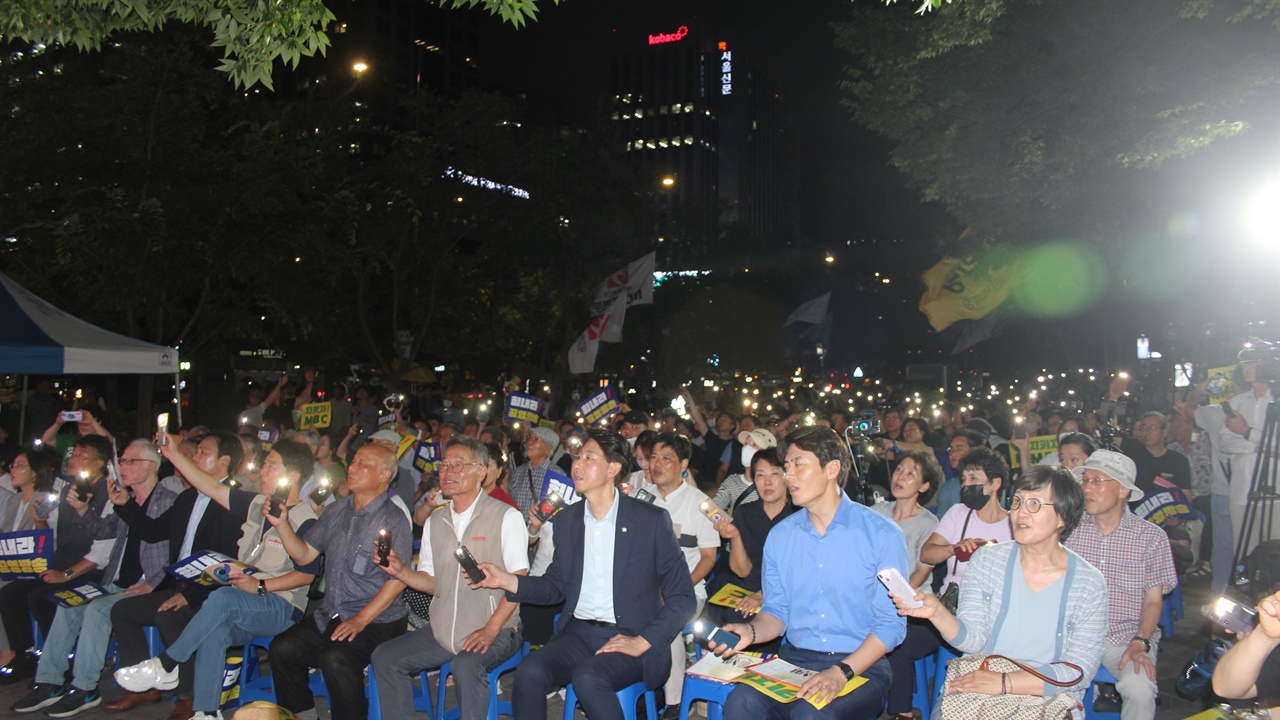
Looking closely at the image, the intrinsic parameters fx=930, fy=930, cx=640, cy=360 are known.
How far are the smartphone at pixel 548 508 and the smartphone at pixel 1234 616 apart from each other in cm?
378

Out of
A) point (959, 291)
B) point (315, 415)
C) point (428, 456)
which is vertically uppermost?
point (959, 291)

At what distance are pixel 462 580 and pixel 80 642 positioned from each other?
3.01m

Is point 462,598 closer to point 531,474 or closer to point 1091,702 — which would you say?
point 1091,702

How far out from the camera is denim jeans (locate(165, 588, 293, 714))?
5.62 m

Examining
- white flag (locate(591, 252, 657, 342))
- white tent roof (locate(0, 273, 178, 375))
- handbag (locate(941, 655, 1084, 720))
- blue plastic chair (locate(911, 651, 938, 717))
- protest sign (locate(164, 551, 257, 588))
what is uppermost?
white flag (locate(591, 252, 657, 342))

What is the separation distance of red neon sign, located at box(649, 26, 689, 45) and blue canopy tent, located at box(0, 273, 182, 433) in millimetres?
144802

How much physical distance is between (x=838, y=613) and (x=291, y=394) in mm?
21976

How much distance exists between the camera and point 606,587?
514 cm

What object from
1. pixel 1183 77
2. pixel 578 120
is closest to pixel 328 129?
pixel 578 120

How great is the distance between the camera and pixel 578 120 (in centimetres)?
2669

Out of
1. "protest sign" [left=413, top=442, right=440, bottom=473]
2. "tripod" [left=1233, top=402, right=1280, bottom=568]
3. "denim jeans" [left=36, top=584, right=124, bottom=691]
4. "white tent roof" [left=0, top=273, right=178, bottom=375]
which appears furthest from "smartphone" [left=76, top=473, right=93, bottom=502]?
"tripod" [left=1233, top=402, right=1280, bottom=568]

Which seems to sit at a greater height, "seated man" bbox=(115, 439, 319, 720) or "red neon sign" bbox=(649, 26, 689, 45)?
"red neon sign" bbox=(649, 26, 689, 45)

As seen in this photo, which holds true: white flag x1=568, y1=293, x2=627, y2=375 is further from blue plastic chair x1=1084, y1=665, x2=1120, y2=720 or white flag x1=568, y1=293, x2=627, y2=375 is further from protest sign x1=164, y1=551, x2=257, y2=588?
blue plastic chair x1=1084, y1=665, x2=1120, y2=720

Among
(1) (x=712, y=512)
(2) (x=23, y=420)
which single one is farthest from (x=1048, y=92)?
(2) (x=23, y=420)
